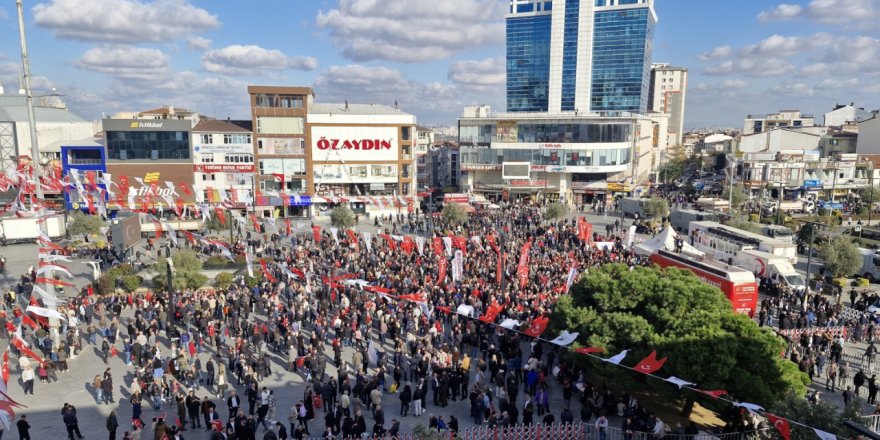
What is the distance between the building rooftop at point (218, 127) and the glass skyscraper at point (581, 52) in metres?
59.5

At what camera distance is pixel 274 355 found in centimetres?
1938

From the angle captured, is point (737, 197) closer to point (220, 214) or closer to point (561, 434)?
point (220, 214)

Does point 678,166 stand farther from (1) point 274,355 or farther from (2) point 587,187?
(1) point 274,355

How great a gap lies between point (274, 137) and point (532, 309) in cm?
3859

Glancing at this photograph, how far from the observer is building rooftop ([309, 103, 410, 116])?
56.1m

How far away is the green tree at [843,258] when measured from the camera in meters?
27.9

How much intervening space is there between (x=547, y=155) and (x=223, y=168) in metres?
33.7

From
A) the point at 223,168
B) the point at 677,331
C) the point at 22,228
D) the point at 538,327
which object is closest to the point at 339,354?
the point at 538,327

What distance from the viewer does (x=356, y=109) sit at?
197 feet

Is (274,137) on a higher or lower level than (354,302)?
higher

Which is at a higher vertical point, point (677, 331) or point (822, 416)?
point (677, 331)

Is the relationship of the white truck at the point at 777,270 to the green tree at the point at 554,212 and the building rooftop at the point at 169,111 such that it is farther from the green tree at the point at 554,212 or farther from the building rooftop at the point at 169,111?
the building rooftop at the point at 169,111

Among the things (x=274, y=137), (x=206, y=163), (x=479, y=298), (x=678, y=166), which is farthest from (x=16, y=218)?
(x=678, y=166)

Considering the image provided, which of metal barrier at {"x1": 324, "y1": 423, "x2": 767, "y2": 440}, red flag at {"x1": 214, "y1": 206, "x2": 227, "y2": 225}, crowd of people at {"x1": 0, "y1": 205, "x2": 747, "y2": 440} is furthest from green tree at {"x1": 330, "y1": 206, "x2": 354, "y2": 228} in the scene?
metal barrier at {"x1": 324, "y1": 423, "x2": 767, "y2": 440}
